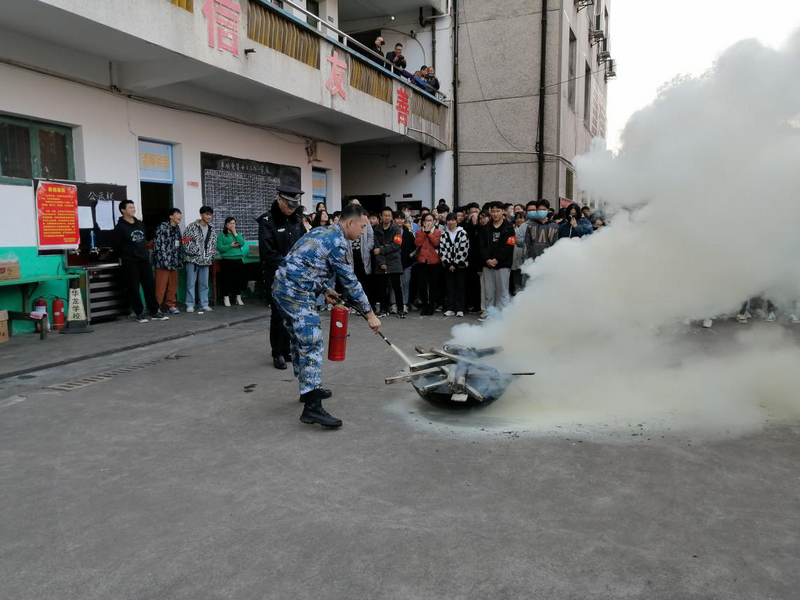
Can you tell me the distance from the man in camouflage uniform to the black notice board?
7.20 m

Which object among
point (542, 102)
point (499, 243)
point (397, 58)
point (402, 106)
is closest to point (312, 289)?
point (499, 243)

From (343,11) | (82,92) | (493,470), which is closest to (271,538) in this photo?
(493,470)

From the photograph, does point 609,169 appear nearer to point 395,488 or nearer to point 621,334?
point 621,334

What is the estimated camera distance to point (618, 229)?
5.46m

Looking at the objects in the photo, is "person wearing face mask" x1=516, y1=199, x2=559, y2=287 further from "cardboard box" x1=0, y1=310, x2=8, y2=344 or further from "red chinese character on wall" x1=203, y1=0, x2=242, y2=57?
"cardboard box" x1=0, y1=310, x2=8, y2=344

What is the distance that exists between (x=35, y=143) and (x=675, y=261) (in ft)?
27.3

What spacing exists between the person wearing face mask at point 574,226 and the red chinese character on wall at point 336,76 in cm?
536

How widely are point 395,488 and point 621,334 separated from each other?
325 centimetres

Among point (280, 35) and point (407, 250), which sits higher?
point (280, 35)

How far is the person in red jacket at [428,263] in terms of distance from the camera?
10.3 m

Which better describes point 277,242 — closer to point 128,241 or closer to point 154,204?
point 128,241

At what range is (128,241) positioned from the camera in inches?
347

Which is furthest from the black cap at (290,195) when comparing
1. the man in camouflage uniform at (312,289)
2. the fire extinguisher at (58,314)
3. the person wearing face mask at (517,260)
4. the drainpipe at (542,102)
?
the drainpipe at (542,102)

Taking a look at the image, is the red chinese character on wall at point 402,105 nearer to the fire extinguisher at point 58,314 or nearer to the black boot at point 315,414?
the fire extinguisher at point 58,314
